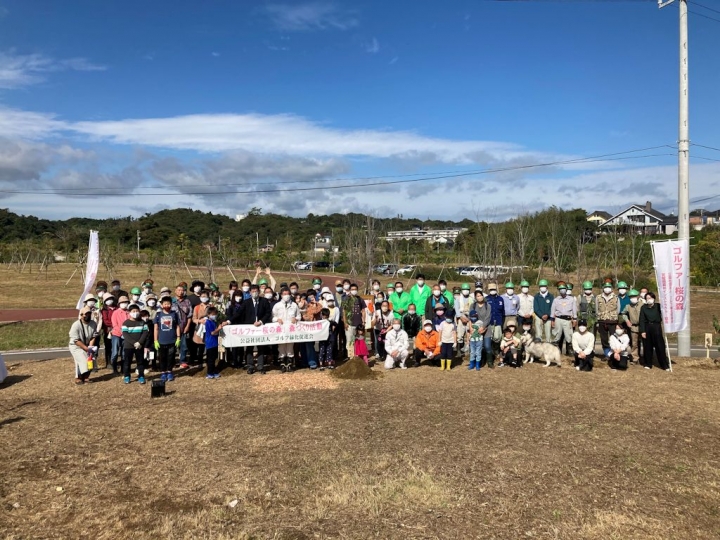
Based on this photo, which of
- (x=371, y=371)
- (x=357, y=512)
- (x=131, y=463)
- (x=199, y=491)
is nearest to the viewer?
(x=357, y=512)

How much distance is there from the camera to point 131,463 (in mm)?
6199

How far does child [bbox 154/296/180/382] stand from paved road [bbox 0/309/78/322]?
1390cm

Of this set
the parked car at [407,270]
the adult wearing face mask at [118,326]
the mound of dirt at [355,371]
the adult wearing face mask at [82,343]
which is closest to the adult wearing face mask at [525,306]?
the mound of dirt at [355,371]

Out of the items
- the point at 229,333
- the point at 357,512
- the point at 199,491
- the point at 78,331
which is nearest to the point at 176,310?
the point at 229,333

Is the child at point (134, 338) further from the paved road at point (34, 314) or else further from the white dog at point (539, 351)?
the paved road at point (34, 314)

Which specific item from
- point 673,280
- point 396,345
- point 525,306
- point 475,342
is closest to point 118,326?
point 396,345

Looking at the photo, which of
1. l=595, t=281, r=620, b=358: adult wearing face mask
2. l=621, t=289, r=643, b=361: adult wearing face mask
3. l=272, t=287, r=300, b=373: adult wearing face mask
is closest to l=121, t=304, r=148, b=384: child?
l=272, t=287, r=300, b=373: adult wearing face mask

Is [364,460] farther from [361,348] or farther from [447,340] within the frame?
[447,340]

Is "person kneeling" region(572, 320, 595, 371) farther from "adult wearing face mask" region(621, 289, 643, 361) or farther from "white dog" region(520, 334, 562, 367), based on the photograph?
"adult wearing face mask" region(621, 289, 643, 361)

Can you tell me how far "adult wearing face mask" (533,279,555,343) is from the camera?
11633mm

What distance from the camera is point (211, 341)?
10227 millimetres

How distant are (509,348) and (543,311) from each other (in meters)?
1.30

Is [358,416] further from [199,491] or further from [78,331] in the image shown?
[78,331]

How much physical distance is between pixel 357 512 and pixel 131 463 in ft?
9.92
